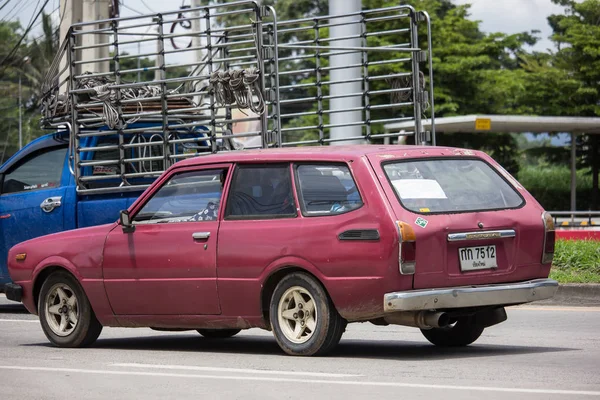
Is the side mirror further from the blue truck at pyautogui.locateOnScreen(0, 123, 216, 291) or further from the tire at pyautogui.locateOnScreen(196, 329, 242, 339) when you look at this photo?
the blue truck at pyautogui.locateOnScreen(0, 123, 216, 291)

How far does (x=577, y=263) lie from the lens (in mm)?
14633

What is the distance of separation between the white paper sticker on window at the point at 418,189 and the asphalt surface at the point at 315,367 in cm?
117

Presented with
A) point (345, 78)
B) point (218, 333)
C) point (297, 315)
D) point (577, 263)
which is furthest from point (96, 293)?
point (345, 78)

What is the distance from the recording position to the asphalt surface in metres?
6.88

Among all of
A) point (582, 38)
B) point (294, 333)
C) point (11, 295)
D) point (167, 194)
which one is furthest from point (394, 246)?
point (582, 38)

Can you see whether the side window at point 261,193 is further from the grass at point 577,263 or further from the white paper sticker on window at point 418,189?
the grass at point 577,263

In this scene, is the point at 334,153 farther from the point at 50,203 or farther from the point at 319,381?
the point at 50,203

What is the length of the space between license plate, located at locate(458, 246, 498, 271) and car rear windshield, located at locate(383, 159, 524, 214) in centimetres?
30

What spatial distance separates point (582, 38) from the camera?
47094 mm

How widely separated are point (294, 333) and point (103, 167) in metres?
5.15

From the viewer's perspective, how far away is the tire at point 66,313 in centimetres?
982

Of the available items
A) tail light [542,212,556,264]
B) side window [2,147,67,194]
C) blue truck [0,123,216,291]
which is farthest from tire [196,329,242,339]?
side window [2,147,67,194]

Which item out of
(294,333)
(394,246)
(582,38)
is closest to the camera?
(394,246)

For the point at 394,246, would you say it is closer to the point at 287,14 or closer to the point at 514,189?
the point at 514,189
